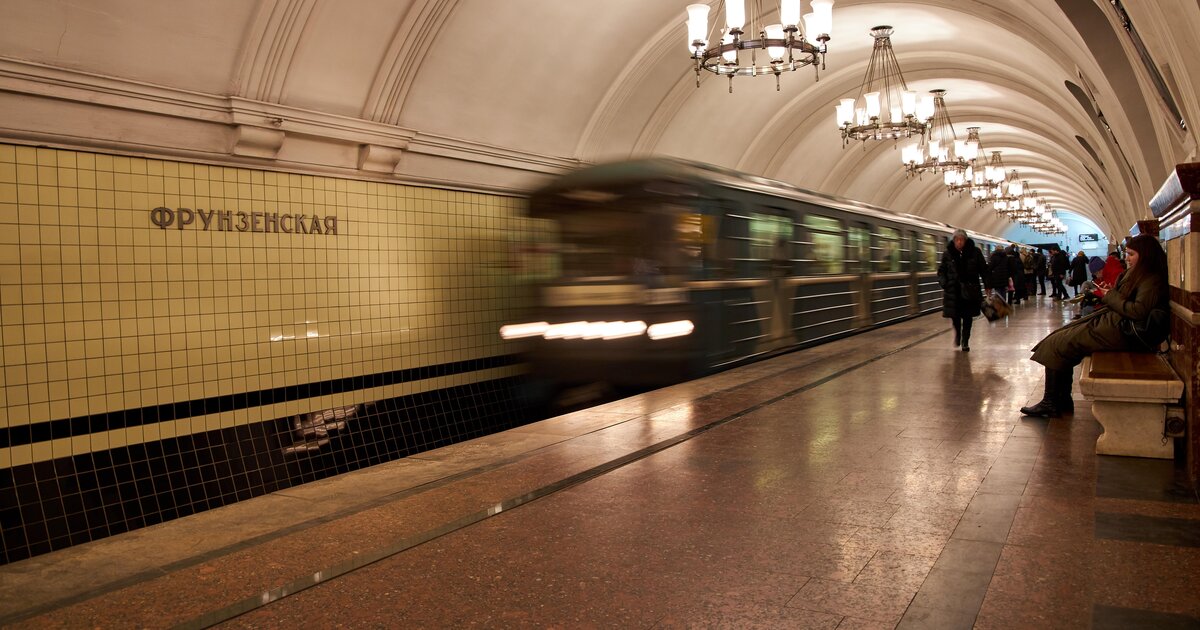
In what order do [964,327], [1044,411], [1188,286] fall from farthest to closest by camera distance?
[964,327] < [1044,411] < [1188,286]

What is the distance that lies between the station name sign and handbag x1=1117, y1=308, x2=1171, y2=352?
5895 mm

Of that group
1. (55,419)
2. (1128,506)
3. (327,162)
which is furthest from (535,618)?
(327,162)

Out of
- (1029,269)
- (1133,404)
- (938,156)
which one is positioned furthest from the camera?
(1029,269)

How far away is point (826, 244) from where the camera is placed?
10.1 meters

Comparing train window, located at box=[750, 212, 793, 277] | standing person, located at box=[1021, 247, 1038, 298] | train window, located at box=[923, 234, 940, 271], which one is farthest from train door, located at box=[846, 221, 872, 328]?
standing person, located at box=[1021, 247, 1038, 298]

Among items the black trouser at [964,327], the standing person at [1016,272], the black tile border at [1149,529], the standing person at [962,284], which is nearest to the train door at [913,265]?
the standing person at [1016,272]

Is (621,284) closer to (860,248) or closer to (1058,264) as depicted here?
(860,248)

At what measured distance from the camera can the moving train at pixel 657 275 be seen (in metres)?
6.78

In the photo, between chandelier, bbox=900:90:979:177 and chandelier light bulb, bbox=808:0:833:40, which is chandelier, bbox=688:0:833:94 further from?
chandelier, bbox=900:90:979:177

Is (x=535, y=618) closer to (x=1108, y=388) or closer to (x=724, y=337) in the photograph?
(x=1108, y=388)

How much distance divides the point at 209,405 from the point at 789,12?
5.90 metres

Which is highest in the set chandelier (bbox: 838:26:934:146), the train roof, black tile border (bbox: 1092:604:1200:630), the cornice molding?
chandelier (bbox: 838:26:934:146)

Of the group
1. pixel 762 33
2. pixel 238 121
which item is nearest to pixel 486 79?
pixel 762 33

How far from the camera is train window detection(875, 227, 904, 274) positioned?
12.4 metres
